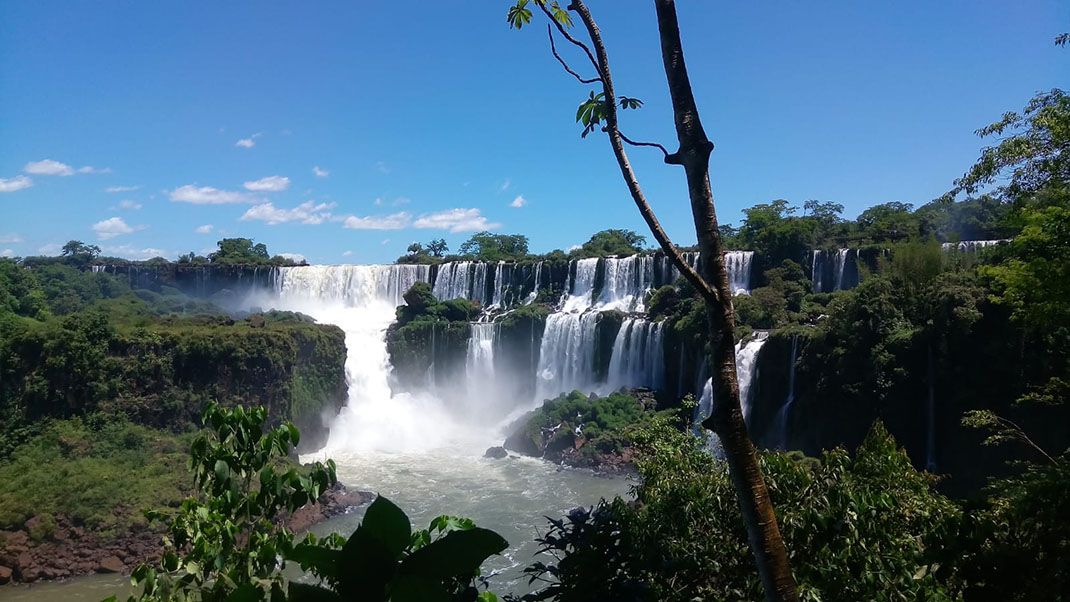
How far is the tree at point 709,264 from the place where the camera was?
6.57ft

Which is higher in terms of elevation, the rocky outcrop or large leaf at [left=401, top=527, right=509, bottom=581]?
large leaf at [left=401, top=527, right=509, bottom=581]

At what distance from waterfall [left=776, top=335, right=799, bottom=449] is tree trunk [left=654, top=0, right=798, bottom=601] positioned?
1710 centimetres

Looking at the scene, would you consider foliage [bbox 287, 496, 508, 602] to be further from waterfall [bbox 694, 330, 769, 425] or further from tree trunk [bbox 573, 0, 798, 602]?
waterfall [bbox 694, 330, 769, 425]

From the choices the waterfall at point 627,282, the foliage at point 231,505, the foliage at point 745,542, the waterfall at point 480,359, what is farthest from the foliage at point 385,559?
the waterfall at point 627,282

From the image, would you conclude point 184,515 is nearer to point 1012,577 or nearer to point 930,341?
point 1012,577

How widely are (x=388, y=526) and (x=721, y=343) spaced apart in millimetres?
1544

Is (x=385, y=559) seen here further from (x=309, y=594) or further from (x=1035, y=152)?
(x=1035, y=152)

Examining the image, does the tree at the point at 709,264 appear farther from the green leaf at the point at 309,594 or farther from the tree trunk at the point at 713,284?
the green leaf at the point at 309,594

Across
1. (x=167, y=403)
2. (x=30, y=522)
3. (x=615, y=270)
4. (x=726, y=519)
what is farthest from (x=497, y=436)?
(x=726, y=519)

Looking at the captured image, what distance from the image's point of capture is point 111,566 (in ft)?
45.3

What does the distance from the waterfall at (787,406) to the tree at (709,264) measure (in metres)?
17.0

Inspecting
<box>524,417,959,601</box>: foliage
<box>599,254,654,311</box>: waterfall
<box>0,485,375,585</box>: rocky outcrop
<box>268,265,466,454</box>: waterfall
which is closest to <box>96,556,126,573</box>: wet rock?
<box>0,485,375,585</box>: rocky outcrop

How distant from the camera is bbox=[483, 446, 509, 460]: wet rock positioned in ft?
72.9

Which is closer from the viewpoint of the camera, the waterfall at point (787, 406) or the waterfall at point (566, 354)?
the waterfall at point (787, 406)
